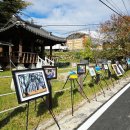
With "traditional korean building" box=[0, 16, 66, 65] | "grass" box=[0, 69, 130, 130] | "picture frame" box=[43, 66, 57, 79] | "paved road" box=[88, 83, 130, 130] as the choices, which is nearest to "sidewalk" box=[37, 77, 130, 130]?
"grass" box=[0, 69, 130, 130]

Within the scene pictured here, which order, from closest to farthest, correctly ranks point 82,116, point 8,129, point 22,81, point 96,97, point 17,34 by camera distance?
point 22,81 < point 8,129 < point 82,116 < point 96,97 < point 17,34

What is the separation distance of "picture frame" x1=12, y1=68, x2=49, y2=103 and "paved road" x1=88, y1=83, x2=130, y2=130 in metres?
1.57

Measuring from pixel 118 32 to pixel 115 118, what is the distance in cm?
2144

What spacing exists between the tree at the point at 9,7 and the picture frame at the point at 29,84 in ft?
93.1

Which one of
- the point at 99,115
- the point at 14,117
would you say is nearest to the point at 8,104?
the point at 14,117

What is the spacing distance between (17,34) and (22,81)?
1803 centimetres

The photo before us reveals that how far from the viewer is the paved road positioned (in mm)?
6203

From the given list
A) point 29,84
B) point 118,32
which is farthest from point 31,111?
point 118,32

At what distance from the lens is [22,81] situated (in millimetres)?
5418

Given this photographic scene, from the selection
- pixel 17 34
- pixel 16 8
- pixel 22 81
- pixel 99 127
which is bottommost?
pixel 99 127

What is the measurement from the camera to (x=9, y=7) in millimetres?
33531

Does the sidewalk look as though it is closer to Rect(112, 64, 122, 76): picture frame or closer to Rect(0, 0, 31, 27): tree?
Rect(112, 64, 122, 76): picture frame

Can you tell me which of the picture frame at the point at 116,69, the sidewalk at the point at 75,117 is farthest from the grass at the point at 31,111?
the picture frame at the point at 116,69

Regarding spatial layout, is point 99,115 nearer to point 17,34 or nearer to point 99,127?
point 99,127
